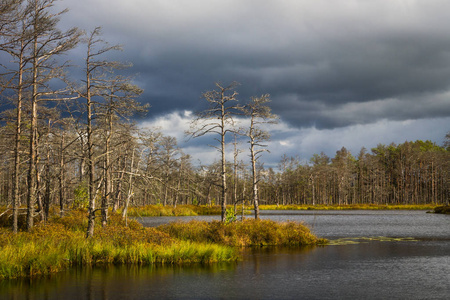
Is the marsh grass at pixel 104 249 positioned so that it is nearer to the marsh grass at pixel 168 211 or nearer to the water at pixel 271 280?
the water at pixel 271 280

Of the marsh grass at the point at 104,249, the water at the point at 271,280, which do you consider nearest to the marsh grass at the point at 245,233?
A: the water at the point at 271,280

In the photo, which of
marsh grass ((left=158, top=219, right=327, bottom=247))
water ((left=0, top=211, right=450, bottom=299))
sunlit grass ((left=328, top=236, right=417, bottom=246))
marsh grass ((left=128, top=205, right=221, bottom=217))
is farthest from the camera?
marsh grass ((left=128, top=205, right=221, bottom=217))

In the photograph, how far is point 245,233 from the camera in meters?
30.4

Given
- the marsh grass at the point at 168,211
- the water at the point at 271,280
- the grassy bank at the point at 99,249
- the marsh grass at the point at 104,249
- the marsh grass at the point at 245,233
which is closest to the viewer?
the water at the point at 271,280

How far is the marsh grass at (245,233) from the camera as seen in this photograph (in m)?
28.8

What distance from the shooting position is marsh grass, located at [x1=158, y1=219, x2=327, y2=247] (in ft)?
94.6

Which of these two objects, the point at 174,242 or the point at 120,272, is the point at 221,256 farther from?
the point at 120,272

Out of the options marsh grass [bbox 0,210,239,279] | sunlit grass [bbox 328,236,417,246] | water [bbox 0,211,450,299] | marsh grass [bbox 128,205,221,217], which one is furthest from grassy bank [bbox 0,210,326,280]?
marsh grass [bbox 128,205,221,217]

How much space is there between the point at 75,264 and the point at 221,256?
7.74 m

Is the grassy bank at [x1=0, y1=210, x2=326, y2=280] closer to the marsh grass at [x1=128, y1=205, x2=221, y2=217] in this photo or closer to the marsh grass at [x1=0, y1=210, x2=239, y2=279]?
the marsh grass at [x1=0, y1=210, x2=239, y2=279]

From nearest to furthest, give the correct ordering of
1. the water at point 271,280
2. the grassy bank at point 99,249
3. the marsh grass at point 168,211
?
the water at point 271,280 < the grassy bank at point 99,249 < the marsh grass at point 168,211

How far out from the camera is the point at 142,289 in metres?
16.0

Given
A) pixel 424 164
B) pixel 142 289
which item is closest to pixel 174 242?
pixel 142 289

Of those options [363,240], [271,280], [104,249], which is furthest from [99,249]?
[363,240]
